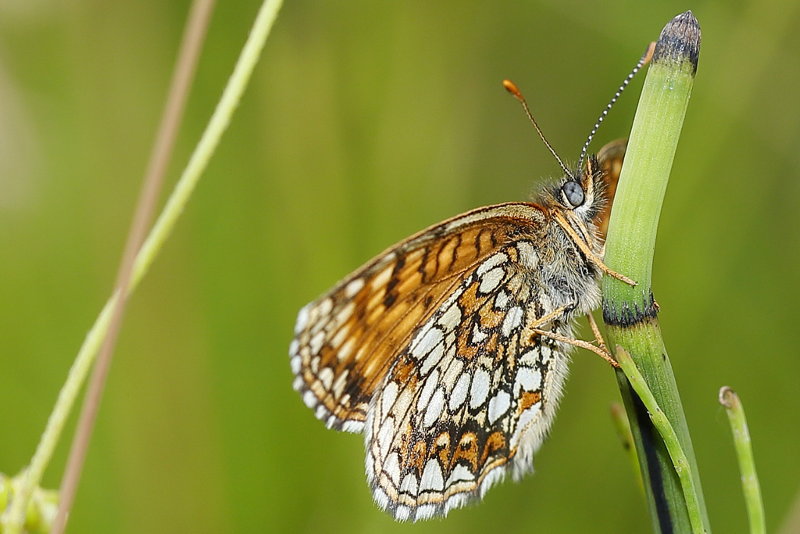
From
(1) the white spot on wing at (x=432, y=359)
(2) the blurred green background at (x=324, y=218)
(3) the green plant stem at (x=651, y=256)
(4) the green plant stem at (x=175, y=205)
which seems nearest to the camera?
(3) the green plant stem at (x=651, y=256)

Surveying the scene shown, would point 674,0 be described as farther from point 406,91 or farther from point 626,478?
point 626,478

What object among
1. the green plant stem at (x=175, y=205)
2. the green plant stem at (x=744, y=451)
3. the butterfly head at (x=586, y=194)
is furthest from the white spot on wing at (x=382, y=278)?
the green plant stem at (x=744, y=451)

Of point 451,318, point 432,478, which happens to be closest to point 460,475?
point 432,478

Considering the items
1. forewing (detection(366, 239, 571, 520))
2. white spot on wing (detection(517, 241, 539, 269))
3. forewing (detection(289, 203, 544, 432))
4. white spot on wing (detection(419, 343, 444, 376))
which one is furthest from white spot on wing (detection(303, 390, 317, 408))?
white spot on wing (detection(517, 241, 539, 269))

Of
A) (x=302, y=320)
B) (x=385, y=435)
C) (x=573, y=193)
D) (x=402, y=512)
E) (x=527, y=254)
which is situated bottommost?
(x=402, y=512)

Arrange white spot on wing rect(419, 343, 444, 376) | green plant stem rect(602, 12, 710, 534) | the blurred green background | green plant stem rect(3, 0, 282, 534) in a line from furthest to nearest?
the blurred green background, white spot on wing rect(419, 343, 444, 376), green plant stem rect(3, 0, 282, 534), green plant stem rect(602, 12, 710, 534)

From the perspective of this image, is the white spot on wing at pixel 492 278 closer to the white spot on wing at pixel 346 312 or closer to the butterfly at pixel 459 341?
the butterfly at pixel 459 341

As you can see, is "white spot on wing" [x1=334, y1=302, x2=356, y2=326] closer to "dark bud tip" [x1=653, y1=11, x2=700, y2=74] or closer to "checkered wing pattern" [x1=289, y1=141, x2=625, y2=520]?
"checkered wing pattern" [x1=289, y1=141, x2=625, y2=520]

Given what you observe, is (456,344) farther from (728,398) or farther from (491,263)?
(728,398)
